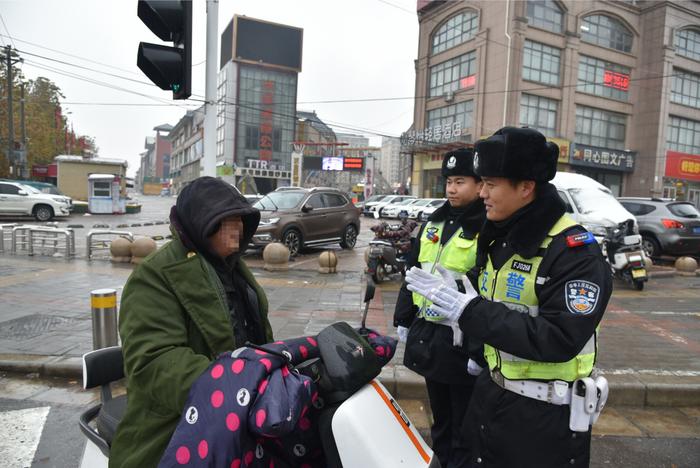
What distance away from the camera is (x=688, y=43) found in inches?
1511

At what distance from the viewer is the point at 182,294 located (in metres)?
1.69

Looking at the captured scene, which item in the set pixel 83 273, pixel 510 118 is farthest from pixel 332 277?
pixel 510 118

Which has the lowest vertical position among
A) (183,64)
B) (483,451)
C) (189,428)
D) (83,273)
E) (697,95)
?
(83,273)

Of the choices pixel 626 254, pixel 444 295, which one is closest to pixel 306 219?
pixel 626 254

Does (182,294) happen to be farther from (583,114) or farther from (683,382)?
(583,114)

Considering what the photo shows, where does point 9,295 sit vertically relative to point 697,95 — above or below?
below

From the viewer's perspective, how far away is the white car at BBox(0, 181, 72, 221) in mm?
20141

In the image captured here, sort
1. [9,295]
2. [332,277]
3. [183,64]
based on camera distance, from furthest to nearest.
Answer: [332,277] → [9,295] → [183,64]

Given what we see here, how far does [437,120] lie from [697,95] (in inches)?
878

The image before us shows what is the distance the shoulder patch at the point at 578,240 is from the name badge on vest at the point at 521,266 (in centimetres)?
17

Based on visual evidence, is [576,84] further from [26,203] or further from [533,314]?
[533,314]

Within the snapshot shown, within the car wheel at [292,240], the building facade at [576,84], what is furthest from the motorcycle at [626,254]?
the building facade at [576,84]

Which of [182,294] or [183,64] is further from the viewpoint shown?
[183,64]

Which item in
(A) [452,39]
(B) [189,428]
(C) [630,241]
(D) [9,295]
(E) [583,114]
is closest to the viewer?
(B) [189,428]
